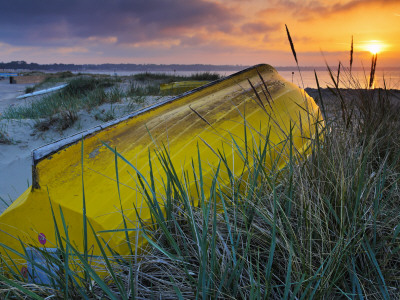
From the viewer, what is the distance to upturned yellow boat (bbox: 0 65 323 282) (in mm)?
Answer: 1197

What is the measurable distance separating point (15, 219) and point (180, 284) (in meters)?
0.82

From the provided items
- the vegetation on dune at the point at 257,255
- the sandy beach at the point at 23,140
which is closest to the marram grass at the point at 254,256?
the vegetation on dune at the point at 257,255

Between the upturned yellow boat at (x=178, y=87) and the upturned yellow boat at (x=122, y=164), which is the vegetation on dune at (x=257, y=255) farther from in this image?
the upturned yellow boat at (x=178, y=87)

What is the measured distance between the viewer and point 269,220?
0.99 meters

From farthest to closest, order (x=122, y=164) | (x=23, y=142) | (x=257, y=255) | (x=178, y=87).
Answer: (x=178, y=87) → (x=23, y=142) → (x=122, y=164) → (x=257, y=255)

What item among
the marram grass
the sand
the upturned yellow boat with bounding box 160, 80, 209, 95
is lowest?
the sand

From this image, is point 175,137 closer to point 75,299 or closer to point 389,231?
point 75,299

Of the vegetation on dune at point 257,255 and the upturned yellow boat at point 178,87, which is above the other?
the upturned yellow boat at point 178,87

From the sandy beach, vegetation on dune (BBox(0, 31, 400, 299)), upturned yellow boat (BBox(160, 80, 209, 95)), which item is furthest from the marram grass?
upturned yellow boat (BBox(160, 80, 209, 95))

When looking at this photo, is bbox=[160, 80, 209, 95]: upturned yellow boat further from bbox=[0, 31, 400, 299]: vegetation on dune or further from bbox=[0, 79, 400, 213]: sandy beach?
bbox=[0, 31, 400, 299]: vegetation on dune

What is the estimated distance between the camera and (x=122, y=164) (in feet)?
4.57

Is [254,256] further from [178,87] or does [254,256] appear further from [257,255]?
[178,87]

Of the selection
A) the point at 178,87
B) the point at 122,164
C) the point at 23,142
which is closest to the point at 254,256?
the point at 122,164

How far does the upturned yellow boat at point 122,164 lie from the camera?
120 centimetres
